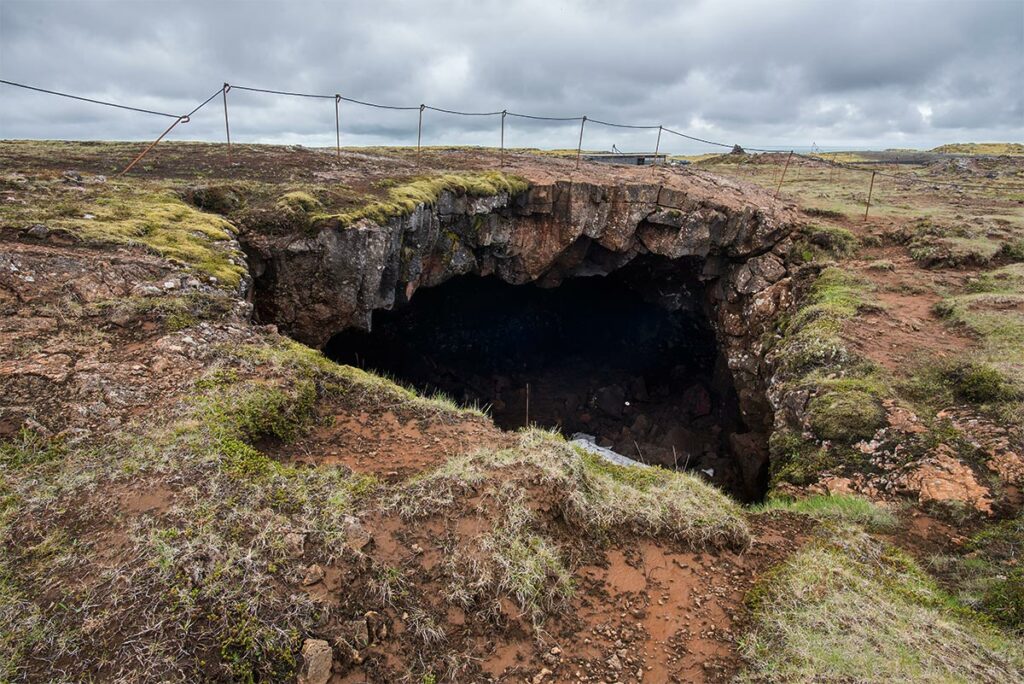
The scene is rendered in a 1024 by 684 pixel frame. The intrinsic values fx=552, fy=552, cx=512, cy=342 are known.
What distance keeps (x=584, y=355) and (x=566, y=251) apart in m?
6.51

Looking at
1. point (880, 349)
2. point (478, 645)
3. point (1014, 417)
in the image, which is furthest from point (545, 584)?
point (880, 349)

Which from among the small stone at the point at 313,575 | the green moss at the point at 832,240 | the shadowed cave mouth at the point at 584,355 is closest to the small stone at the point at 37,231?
the small stone at the point at 313,575

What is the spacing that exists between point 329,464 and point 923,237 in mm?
17622

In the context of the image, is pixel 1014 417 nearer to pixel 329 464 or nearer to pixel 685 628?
pixel 685 628

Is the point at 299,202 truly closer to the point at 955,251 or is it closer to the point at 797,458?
the point at 797,458

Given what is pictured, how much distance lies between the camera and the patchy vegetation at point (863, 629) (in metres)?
4.04

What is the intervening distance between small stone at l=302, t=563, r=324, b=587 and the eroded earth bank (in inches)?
1.3

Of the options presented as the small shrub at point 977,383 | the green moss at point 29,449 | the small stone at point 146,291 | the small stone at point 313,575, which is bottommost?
the small stone at point 313,575

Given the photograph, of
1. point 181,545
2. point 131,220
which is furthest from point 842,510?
point 131,220

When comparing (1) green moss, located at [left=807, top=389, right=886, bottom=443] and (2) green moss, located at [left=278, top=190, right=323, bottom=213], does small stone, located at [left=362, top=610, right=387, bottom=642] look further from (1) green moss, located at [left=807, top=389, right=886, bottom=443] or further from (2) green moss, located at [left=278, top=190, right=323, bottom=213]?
(2) green moss, located at [left=278, top=190, right=323, bottom=213]

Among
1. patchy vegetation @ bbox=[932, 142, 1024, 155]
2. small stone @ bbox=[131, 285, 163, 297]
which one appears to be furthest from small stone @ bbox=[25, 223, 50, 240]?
patchy vegetation @ bbox=[932, 142, 1024, 155]

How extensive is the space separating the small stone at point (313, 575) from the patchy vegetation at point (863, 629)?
3.31m

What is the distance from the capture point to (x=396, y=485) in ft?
17.4

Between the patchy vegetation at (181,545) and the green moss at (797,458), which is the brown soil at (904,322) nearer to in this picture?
the green moss at (797,458)
